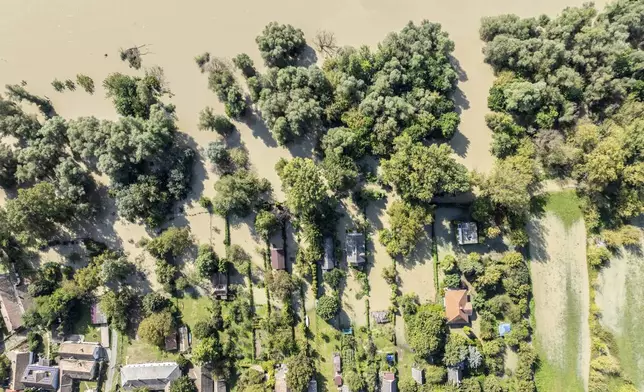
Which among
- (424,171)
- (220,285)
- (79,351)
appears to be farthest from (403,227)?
(79,351)

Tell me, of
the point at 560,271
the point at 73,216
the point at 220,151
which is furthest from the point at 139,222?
the point at 560,271

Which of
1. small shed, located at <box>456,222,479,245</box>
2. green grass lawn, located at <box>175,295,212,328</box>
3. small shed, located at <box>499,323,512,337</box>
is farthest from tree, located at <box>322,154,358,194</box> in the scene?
small shed, located at <box>499,323,512,337</box>

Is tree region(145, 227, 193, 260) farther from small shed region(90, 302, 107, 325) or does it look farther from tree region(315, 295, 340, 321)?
tree region(315, 295, 340, 321)

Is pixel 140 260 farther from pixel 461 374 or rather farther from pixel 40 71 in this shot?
pixel 461 374

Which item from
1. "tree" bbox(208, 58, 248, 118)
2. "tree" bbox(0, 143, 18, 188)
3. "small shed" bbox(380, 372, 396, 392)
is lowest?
"small shed" bbox(380, 372, 396, 392)

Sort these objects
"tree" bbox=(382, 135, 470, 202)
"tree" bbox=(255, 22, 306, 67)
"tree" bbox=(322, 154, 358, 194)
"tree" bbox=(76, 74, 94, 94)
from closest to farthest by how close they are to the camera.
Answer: "tree" bbox=(382, 135, 470, 202)
"tree" bbox=(322, 154, 358, 194)
"tree" bbox=(255, 22, 306, 67)
"tree" bbox=(76, 74, 94, 94)

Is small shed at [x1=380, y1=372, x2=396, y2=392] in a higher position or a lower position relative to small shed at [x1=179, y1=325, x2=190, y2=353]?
lower

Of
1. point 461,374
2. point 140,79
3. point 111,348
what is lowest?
point 461,374

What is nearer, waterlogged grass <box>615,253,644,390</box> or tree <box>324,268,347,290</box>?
tree <box>324,268,347,290</box>
